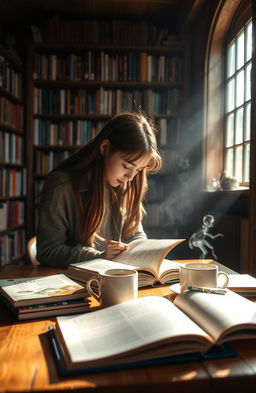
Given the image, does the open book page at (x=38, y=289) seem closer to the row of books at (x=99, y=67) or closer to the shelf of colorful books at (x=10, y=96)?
the shelf of colorful books at (x=10, y=96)

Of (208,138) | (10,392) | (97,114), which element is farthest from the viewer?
(97,114)

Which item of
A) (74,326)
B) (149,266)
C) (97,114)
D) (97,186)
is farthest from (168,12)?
(74,326)

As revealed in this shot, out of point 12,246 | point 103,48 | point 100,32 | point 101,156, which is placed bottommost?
point 12,246

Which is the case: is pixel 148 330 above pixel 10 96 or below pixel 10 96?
below

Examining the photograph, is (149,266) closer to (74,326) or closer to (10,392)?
(74,326)

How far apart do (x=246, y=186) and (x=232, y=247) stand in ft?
1.52

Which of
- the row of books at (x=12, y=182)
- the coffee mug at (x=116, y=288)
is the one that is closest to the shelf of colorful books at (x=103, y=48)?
the row of books at (x=12, y=182)

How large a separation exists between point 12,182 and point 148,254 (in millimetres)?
2638

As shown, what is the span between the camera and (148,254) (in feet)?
3.43

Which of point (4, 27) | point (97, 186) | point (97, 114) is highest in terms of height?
point (4, 27)

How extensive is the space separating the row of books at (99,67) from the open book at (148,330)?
3.15 metres

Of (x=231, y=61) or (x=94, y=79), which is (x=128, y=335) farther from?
(x=94, y=79)

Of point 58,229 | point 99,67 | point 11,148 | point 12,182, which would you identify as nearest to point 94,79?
point 99,67

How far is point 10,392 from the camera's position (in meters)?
0.47
